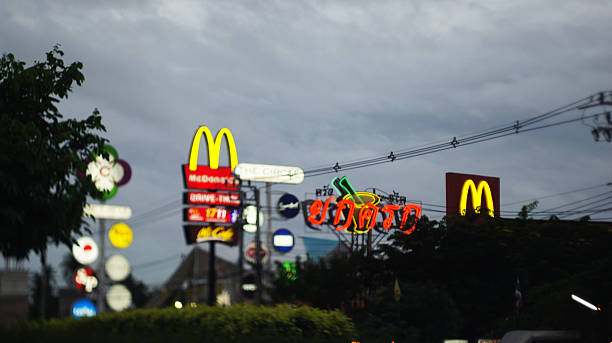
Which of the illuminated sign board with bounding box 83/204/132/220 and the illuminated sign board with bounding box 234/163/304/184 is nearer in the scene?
the illuminated sign board with bounding box 234/163/304/184

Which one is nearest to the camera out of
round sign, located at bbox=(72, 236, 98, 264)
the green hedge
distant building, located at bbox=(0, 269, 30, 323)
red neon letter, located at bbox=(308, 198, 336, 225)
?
the green hedge

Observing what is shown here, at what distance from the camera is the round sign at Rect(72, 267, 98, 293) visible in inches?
2335

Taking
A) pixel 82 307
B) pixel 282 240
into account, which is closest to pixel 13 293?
pixel 82 307

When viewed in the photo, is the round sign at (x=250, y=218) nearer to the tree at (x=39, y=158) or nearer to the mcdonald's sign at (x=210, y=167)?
the mcdonald's sign at (x=210, y=167)

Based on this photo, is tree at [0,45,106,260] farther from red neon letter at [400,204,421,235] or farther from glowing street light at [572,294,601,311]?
red neon letter at [400,204,421,235]

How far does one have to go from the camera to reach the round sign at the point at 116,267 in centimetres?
5834

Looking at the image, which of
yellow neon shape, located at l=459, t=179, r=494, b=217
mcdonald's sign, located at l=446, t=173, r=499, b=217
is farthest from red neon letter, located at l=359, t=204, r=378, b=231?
yellow neon shape, located at l=459, t=179, r=494, b=217

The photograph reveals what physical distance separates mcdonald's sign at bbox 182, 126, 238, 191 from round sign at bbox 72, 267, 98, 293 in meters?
13.0

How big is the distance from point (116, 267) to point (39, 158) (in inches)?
1856

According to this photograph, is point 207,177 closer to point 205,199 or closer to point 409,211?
point 205,199

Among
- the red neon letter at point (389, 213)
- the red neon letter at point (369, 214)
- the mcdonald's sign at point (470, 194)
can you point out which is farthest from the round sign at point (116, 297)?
the mcdonald's sign at point (470, 194)

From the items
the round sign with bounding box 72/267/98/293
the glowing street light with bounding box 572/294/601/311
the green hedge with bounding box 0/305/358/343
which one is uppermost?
the glowing street light with bounding box 572/294/601/311

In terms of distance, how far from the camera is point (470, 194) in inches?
1718

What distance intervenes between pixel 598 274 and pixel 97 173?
44.5 metres
